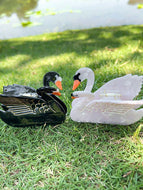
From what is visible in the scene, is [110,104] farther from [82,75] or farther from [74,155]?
[74,155]

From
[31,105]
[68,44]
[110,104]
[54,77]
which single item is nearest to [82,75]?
[54,77]

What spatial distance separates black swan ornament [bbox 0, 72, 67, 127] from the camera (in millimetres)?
1287

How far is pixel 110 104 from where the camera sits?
3.96ft

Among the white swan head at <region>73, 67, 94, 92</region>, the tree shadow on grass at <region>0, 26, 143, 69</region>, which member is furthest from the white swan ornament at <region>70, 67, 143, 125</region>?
the tree shadow on grass at <region>0, 26, 143, 69</region>

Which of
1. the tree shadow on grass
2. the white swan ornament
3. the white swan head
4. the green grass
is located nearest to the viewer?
the green grass

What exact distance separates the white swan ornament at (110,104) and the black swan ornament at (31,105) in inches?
6.2

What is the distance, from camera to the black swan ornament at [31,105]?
129cm

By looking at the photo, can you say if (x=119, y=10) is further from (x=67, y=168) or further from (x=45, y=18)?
(x=67, y=168)

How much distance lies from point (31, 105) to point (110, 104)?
1.99ft

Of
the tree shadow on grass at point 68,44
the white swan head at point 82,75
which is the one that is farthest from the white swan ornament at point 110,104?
the tree shadow on grass at point 68,44

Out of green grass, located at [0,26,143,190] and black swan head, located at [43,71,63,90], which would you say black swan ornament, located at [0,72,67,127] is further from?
green grass, located at [0,26,143,190]

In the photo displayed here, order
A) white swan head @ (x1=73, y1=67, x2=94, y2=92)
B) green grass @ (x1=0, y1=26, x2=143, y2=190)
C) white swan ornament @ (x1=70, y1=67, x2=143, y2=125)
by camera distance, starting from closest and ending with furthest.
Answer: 1. green grass @ (x1=0, y1=26, x2=143, y2=190)
2. white swan ornament @ (x1=70, y1=67, x2=143, y2=125)
3. white swan head @ (x1=73, y1=67, x2=94, y2=92)

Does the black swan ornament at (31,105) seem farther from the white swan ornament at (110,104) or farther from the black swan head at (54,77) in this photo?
the white swan ornament at (110,104)

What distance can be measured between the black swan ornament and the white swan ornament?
157 millimetres
